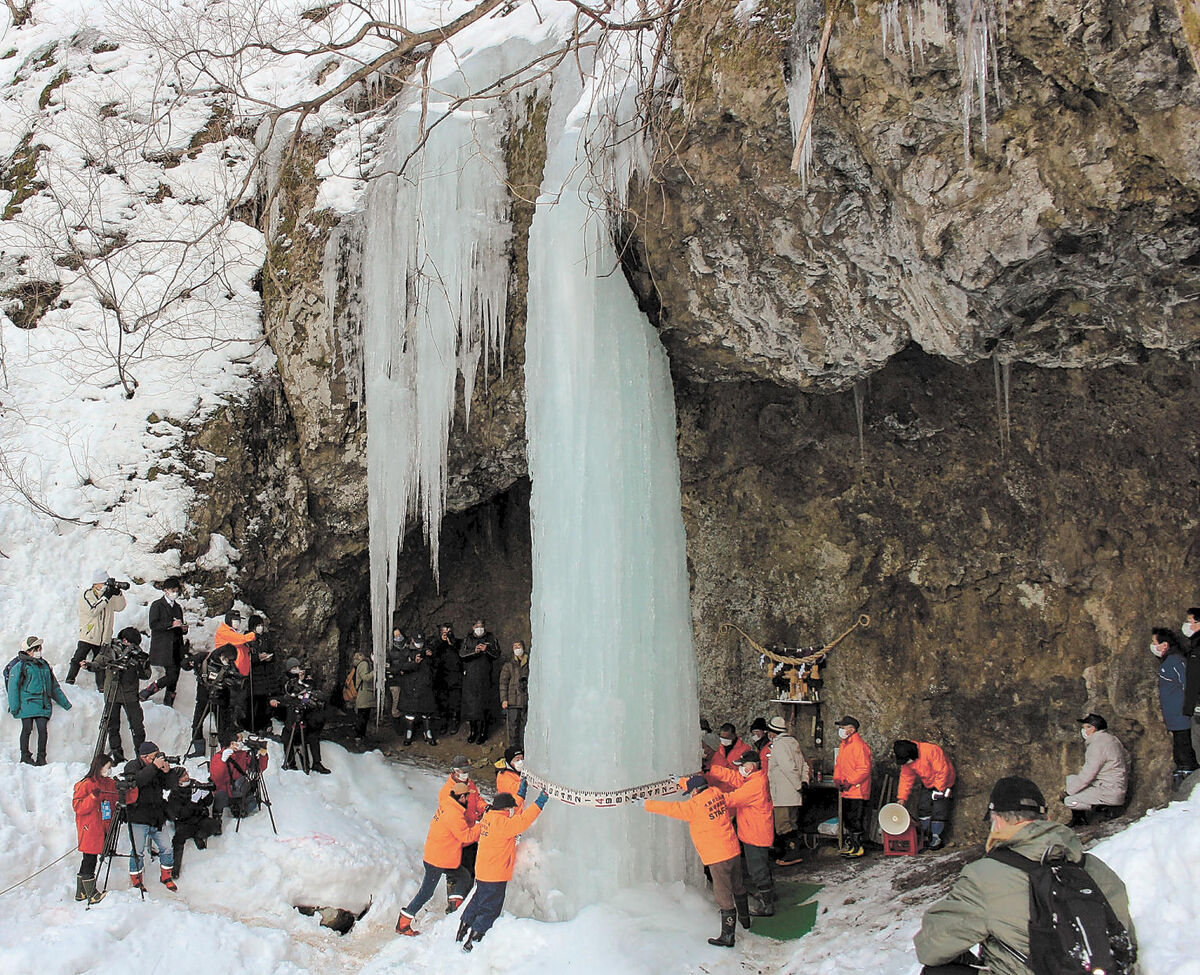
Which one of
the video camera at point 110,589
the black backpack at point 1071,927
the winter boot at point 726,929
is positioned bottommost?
the winter boot at point 726,929

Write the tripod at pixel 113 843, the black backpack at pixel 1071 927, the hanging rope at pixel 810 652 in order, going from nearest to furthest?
the black backpack at pixel 1071 927 → the tripod at pixel 113 843 → the hanging rope at pixel 810 652

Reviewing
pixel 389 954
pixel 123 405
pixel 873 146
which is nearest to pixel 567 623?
pixel 389 954

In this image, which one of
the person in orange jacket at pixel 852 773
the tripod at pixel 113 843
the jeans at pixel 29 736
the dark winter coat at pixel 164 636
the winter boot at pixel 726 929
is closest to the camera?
the winter boot at pixel 726 929

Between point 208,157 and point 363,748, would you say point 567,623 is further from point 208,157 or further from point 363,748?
point 208,157

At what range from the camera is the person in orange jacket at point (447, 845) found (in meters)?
6.77

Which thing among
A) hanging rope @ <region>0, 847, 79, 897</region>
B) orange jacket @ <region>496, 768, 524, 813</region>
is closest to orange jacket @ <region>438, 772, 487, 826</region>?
orange jacket @ <region>496, 768, 524, 813</region>

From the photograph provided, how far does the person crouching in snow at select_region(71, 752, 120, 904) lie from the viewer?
6.48 m

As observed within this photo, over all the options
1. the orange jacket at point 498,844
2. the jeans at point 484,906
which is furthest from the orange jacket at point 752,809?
the jeans at point 484,906

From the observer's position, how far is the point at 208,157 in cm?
1227

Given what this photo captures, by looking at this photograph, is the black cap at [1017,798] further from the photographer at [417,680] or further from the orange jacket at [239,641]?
the photographer at [417,680]

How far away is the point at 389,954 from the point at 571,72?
6813 millimetres

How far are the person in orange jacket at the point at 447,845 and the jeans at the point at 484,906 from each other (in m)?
0.65

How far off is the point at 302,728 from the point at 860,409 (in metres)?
5.83

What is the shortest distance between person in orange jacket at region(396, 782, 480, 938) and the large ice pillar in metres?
0.63
